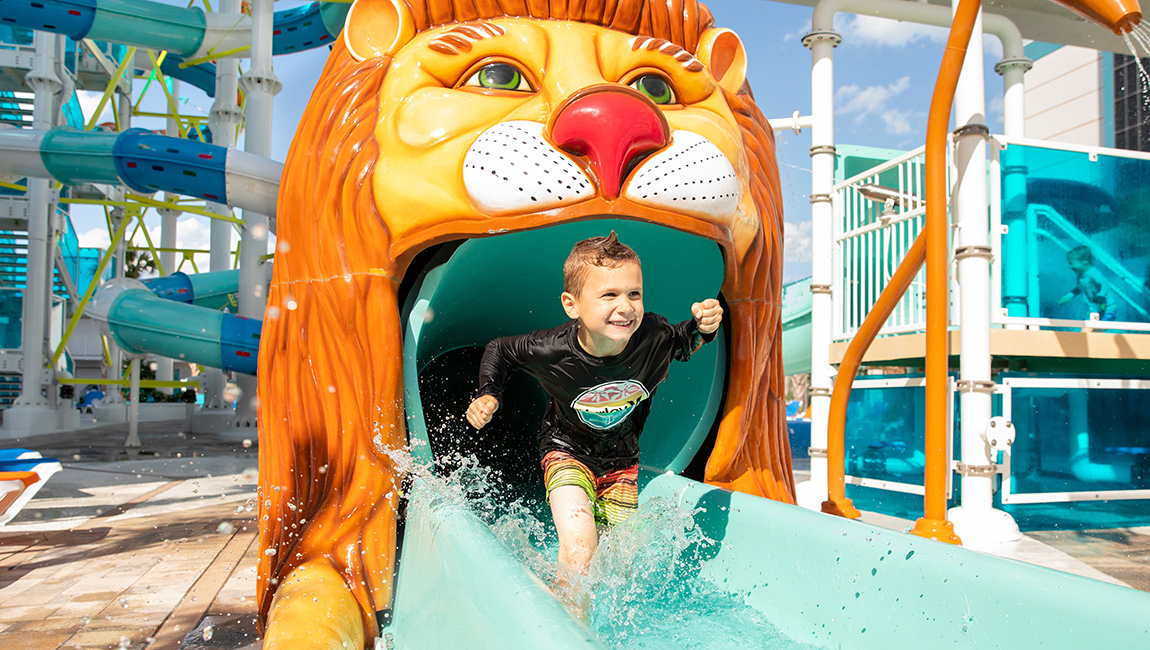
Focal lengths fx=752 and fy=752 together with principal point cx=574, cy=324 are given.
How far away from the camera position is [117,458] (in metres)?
7.16

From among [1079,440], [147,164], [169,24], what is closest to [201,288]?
[169,24]

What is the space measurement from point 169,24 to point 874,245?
26.9ft

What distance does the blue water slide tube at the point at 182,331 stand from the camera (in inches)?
261

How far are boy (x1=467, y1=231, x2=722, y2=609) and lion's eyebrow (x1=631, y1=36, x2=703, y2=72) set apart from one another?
2.22 ft

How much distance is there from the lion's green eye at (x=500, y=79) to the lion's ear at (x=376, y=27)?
30 cm

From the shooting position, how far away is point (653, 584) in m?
2.17

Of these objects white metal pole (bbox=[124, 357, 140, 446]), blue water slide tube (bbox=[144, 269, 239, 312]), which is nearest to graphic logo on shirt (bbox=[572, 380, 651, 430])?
white metal pole (bbox=[124, 357, 140, 446])

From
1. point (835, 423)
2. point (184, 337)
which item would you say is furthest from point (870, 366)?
point (184, 337)

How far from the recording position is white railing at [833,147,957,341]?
448cm

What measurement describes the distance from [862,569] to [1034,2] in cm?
562

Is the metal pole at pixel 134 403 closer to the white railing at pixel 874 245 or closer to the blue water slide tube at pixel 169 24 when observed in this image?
the blue water slide tube at pixel 169 24

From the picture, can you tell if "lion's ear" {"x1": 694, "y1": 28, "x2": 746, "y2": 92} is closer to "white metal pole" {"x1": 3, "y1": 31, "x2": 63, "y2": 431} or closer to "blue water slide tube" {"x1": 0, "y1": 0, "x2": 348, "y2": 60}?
"blue water slide tube" {"x1": 0, "y1": 0, "x2": 348, "y2": 60}

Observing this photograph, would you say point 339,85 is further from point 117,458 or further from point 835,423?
point 117,458

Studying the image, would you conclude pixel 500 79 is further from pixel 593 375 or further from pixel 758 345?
pixel 758 345
